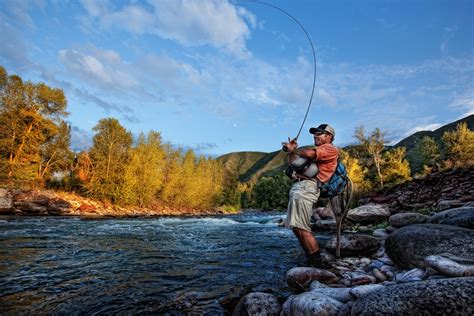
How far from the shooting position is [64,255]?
630 cm

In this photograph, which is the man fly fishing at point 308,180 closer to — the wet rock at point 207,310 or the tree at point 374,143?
the wet rock at point 207,310

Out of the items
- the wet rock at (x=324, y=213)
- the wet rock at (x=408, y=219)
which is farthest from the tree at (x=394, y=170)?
the wet rock at (x=408, y=219)

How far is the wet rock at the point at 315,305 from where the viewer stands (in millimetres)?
2656

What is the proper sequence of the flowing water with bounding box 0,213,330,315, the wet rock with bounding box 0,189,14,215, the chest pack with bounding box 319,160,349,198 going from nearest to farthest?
the flowing water with bounding box 0,213,330,315
the chest pack with bounding box 319,160,349,198
the wet rock with bounding box 0,189,14,215

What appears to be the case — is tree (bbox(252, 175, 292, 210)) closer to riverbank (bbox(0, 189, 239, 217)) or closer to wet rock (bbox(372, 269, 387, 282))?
riverbank (bbox(0, 189, 239, 217))

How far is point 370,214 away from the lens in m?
11.6

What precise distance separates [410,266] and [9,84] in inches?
1600

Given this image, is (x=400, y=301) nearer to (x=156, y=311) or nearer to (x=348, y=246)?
(x=156, y=311)

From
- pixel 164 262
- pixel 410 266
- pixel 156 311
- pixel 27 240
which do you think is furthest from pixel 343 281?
pixel 27 240

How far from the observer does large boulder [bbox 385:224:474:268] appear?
4.08 meters

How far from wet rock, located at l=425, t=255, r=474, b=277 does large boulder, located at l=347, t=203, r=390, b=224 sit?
900 cm

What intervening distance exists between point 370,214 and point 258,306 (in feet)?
33.9

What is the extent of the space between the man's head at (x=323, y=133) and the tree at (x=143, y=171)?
33.7 metres

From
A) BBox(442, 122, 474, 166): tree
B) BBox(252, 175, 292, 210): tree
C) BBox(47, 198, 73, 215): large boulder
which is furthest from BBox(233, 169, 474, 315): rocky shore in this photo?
BBox(252, 175, 292, 210): tree
